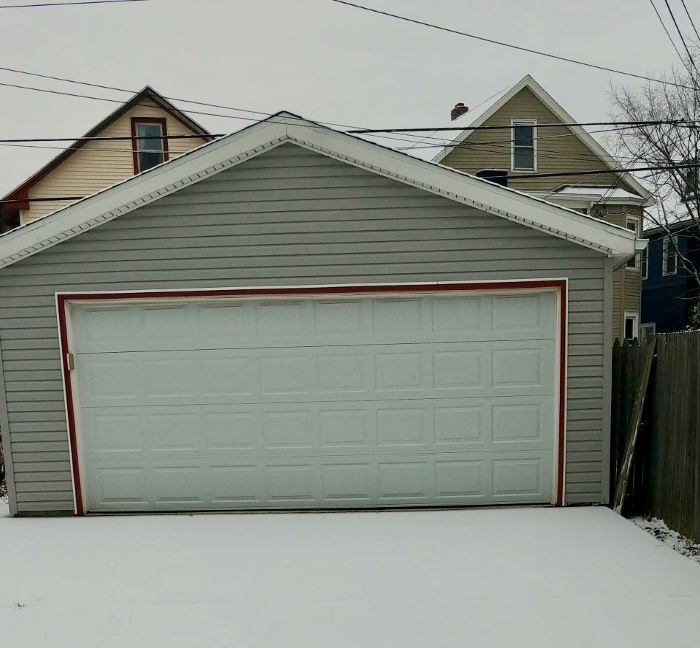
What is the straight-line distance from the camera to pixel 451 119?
1808cm

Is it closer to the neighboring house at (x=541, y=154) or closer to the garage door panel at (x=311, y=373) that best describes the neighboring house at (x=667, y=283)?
the neighboring house at (x=541, y=154)

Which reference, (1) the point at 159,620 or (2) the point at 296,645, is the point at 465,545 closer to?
(2) the point at 296,645

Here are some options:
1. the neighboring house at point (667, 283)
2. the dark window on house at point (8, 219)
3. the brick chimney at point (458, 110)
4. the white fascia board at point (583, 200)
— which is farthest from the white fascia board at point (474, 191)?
the dark window on house at point (8, 219)

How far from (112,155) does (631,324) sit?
54.1 ft

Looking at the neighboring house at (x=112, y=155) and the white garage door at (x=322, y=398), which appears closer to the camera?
the white garage door at (x=322, y=398)

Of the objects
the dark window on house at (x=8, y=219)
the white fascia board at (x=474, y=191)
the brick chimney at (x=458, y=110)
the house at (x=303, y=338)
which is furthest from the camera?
the brick chimney at (x=458, y=110)

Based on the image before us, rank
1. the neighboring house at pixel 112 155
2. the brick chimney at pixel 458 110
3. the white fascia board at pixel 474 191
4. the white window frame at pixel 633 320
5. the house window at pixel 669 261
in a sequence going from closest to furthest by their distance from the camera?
the white fascia board at pixel 474 191 → the neighboring house at pixel 112 155 → the white window frame at pixel 633 320 → the house window at pixel 669 261 → the brick chimney at pixel 458 110

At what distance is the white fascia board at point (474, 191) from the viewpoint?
4.91 metres

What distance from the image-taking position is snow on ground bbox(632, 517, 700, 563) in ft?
13.6

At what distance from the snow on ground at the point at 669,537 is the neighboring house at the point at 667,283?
14.2 m

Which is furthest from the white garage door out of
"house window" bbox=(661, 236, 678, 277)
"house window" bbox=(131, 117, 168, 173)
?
"house window" bbox=(661, 236, 678, 277)

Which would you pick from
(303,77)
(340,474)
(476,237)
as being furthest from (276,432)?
(303,77)

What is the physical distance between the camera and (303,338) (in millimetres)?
5238

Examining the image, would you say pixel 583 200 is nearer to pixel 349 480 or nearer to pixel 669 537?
pixel 669 537
